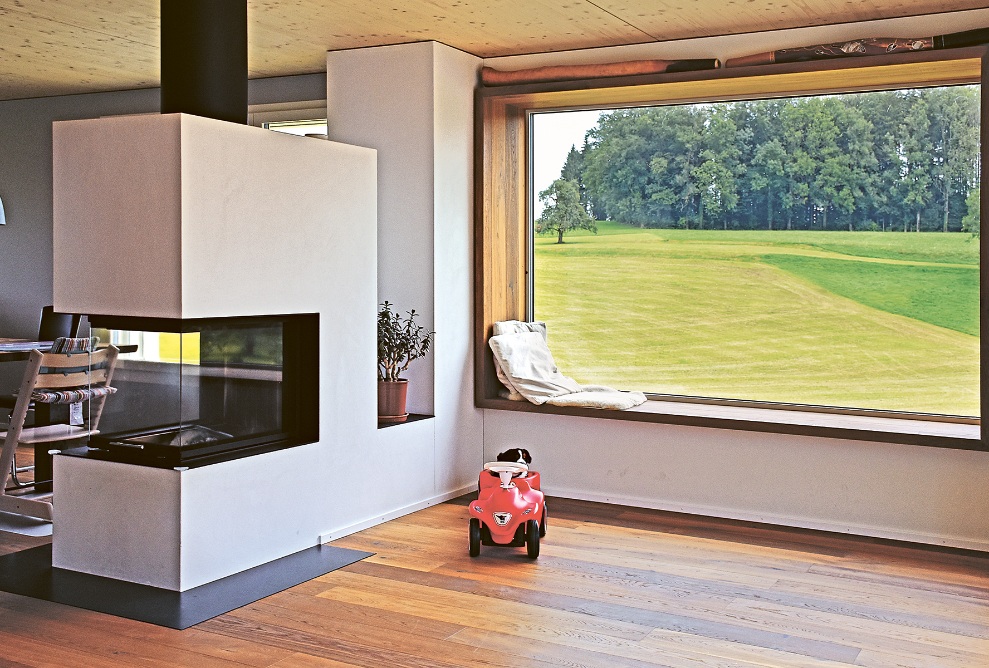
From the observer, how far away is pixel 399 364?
5387mm

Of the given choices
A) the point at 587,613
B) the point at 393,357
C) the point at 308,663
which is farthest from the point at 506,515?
the point at 308,663

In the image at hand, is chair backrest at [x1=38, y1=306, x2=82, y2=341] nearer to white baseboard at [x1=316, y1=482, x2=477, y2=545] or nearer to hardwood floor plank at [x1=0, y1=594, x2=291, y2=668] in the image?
white baseboard at [x1=316, y1=482, x2=477, y2=545]

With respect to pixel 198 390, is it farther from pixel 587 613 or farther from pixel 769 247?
pixel 769 247

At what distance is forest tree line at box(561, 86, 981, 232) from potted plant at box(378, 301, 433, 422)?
4.50ft

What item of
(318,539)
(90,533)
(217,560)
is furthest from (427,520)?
(90,533)

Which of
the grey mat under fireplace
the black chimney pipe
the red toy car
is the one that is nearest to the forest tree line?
the red toy car

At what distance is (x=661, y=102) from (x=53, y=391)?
135 inches

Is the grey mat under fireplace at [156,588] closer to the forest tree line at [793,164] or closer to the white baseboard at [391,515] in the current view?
the white baseboard at [391,515]

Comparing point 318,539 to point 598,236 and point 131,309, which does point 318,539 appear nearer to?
point 131,309

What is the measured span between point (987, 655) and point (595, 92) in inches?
133

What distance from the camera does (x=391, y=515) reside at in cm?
491

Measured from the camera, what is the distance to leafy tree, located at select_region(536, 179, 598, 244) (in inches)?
231

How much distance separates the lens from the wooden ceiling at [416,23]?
4543 millimetres

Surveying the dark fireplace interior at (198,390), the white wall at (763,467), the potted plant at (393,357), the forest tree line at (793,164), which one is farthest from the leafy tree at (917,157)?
the dark fireplace interior at (198,390)
